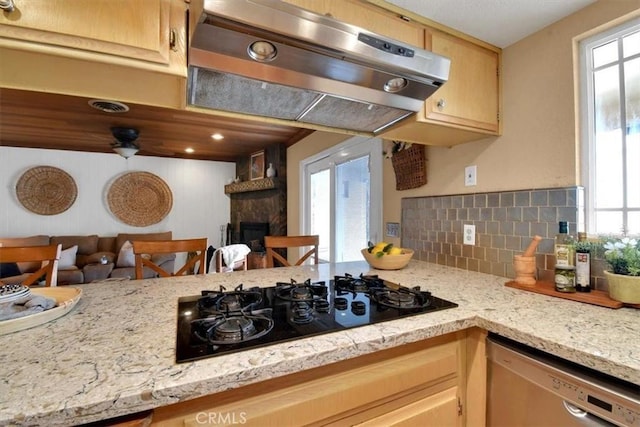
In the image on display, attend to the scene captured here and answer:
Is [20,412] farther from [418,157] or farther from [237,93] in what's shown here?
[418,157]

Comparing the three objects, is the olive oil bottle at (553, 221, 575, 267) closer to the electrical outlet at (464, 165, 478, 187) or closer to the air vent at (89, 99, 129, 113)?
the electrical outlet at (464, 165, 478, 187)

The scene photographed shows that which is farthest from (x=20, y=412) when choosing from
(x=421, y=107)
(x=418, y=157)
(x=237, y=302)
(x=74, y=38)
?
(x=418, y=157)

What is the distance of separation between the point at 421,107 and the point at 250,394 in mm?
1153

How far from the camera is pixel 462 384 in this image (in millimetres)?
916

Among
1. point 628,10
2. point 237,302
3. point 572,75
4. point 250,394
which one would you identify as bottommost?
point 250,394

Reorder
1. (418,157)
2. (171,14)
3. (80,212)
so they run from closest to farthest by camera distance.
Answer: (171,14), (418,157), (80,212)

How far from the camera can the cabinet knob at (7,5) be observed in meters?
0.69

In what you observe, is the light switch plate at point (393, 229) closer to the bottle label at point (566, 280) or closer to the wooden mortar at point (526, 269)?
the wooden mortar at point (526, 269)

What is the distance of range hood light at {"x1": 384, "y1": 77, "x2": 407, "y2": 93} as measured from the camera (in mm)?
1054

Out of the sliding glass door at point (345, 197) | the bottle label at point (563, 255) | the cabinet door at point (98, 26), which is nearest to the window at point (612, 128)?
the bottle label at point (563, 255)

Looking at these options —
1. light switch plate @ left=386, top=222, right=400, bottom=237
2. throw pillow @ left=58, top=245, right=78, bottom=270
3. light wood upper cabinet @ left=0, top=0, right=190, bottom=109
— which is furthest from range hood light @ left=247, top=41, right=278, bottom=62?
throw pillow @ left=58, top=245, right=78, bottom=270

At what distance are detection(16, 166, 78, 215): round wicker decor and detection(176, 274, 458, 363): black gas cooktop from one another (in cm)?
484

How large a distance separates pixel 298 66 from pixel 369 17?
0.41 m

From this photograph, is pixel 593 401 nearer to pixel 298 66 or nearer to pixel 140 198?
pixel 298 66
